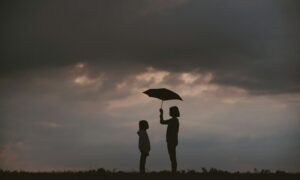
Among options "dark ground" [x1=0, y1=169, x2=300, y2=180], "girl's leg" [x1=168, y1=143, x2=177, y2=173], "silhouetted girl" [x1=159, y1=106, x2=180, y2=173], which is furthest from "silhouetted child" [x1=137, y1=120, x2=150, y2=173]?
"dark ground" [x1=0, y1=169, x2=300, y2=180]

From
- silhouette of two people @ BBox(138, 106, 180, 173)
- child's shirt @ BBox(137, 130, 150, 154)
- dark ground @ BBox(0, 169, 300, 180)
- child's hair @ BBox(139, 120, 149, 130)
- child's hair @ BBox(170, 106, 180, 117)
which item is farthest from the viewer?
child's shirt @ BBox(137, 130, 150, 154)

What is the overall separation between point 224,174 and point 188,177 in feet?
6.34

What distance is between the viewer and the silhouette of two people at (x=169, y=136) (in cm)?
2122

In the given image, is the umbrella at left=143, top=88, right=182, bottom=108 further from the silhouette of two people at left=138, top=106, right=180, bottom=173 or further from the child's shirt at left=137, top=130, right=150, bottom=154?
the child's shirt at left=137, top=130, right=150, bottom=154

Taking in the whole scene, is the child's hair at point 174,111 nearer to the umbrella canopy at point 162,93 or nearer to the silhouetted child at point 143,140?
the umbrella canopy at point 162,93

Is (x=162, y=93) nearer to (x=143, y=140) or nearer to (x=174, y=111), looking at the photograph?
(x=174, y=111)

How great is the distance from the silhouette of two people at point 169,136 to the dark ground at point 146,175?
2.68 ft

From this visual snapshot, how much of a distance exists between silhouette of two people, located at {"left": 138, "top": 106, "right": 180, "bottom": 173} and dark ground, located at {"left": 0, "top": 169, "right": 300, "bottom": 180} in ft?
2.68

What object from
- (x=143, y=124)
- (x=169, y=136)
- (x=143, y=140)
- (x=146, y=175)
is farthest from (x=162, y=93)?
(x=146, y=175)

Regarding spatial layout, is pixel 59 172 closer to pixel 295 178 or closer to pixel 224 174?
pixel 224 174

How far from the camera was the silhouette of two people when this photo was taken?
2122 centimetres

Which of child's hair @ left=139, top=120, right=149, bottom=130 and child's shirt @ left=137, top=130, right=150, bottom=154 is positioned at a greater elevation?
child's hair @ left=139, top=120, right=149, bottom=130

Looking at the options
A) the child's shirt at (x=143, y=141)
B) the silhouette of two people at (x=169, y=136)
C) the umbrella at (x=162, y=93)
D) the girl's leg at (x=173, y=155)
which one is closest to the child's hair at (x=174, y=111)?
the silhouette of two people at (x=169, y=136)

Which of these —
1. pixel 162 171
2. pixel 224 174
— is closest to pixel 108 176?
pixel 162 171
